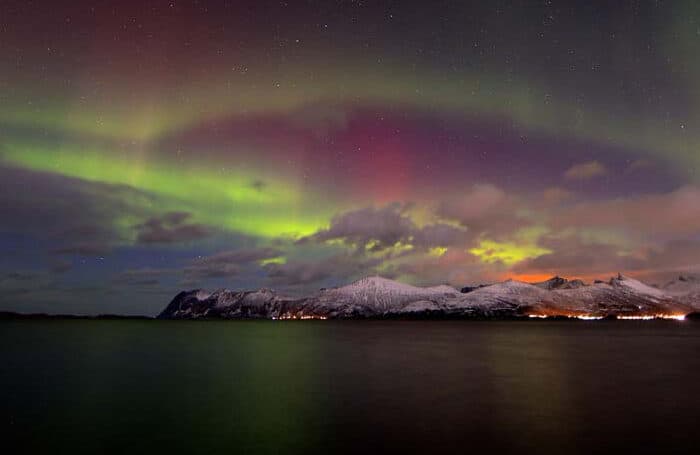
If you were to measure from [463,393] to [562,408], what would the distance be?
372 inches

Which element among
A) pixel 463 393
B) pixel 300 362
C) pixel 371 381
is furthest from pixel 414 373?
pixel 300 362

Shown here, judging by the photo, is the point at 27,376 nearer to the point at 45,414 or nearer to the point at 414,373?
the point at 45,414

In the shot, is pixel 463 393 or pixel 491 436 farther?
pixel 463 393

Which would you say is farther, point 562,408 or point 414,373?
point 414,373

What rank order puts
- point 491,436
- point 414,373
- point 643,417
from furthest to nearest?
1. point 414,373
2. point 643,417
3. point 491,436

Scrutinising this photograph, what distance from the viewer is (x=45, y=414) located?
39062 millimetres

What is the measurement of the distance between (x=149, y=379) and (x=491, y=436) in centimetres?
4057

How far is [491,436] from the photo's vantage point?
3231 centimetres

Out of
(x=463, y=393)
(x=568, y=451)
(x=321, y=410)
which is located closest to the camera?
(x=568, y=451)

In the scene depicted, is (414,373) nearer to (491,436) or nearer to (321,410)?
(321,410)

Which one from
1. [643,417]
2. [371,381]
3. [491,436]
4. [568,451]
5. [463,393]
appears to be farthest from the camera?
[371,381]

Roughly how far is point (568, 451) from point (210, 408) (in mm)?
25514

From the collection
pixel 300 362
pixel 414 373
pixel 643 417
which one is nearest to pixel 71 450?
pixel 643 417

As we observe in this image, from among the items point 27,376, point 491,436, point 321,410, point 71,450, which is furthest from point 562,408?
point 27,376
